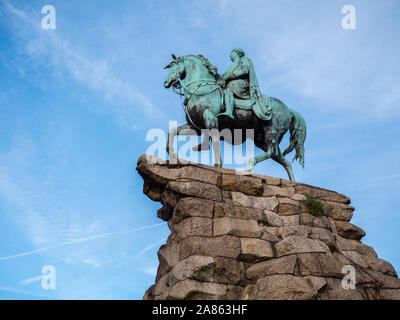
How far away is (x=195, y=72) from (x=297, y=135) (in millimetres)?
3017

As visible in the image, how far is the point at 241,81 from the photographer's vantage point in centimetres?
1007

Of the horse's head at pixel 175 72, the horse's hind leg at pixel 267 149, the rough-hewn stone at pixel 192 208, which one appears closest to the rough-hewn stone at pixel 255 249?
the rough-hewn stone at pixel 192 208

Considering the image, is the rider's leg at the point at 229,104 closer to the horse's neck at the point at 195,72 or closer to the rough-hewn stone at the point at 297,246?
the horse's neck at the point at 195,72

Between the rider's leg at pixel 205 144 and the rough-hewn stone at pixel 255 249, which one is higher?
the rider's leg at pixel 205 144

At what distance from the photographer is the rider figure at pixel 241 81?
988 centimetres

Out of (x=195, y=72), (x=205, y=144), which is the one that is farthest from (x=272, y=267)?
(x=195, y=72)

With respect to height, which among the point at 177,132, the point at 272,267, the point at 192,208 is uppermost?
the point at 177,132

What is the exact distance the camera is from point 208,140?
962 centimetres

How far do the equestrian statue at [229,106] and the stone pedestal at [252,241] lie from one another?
3.91ft

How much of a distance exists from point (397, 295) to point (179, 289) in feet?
12.7

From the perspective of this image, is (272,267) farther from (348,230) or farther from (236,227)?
(348,230)
